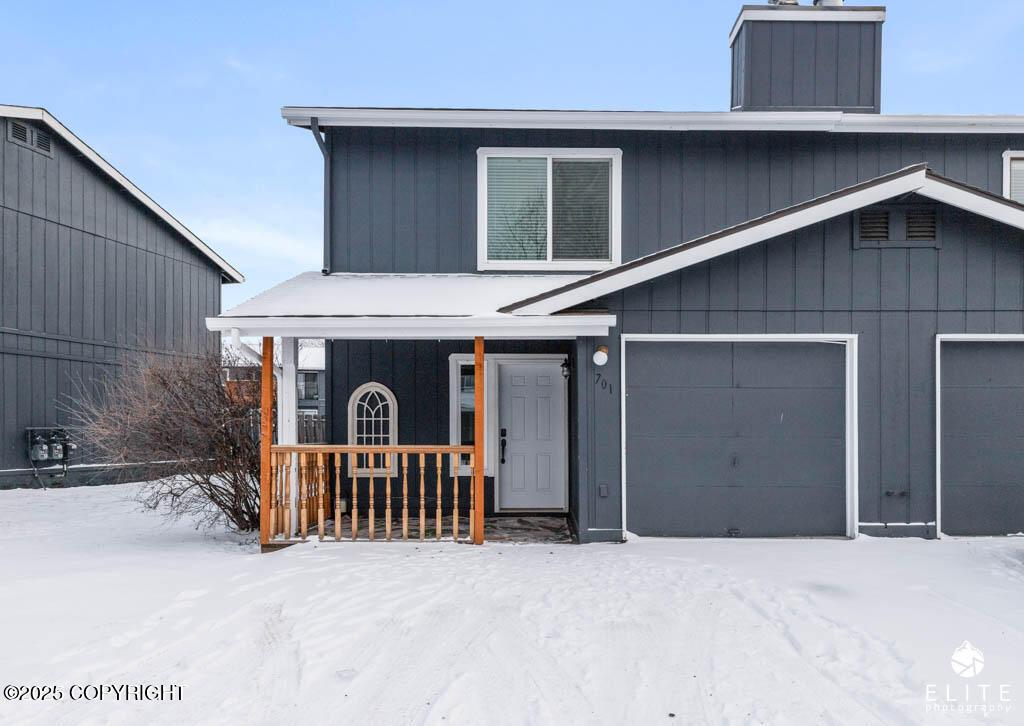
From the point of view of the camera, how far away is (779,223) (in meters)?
6.07

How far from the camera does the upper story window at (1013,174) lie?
830cm

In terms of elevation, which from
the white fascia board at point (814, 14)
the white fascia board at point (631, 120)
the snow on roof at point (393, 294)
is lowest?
the snow on roof at point (393, 294)

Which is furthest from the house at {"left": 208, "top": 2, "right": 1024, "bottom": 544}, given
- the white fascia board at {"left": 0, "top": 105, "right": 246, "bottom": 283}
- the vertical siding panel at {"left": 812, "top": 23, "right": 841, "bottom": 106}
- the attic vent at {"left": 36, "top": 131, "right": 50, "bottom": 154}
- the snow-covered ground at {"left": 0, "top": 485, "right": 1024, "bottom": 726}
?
the attic vent at {"left": 36, "top": 131, "right": 50, "bottom": 154}

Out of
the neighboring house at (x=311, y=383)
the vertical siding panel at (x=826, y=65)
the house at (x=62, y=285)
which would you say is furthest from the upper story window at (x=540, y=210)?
the neighboring house at (x=311, y=383)

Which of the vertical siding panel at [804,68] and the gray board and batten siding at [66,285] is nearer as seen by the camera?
the vertical siding panel at [804,68]

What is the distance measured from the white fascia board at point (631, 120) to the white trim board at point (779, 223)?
2371 millimetres

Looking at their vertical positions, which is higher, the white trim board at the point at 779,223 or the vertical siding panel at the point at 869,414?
the white trim board at the point at 779,223

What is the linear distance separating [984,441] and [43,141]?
15.7m

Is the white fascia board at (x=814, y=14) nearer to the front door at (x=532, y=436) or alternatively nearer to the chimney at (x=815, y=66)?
the chimney at (x=815, y=66)

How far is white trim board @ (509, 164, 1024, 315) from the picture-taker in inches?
236

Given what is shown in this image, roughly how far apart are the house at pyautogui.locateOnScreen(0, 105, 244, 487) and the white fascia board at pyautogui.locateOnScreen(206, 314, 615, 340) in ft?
14.4

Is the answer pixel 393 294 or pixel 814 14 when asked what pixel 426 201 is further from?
pixel 814 14

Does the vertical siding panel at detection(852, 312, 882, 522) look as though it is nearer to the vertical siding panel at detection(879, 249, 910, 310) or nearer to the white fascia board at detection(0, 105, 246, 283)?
the vertical siding panel at detection(879, 249, 910, 310)

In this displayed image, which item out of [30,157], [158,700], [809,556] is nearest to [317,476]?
[158,700]
